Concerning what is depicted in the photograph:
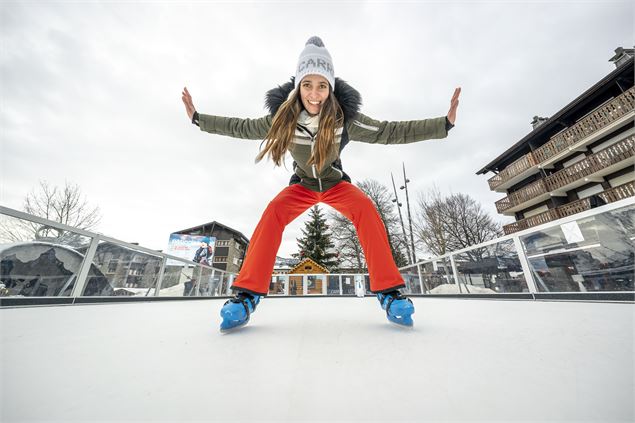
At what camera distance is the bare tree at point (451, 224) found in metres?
14.0

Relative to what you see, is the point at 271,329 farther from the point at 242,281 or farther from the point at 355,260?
the point at 355,260

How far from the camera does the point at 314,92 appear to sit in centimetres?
130

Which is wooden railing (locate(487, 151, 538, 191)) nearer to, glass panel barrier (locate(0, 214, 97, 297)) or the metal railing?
the metal railing

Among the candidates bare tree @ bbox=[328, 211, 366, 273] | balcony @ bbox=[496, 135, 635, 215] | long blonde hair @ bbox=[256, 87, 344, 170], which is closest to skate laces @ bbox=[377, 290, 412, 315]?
long blonde hair @ bbox=[256, 87, 344, 170]

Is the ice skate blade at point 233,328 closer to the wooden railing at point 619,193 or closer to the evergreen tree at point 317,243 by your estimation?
the wooden railing at point 619,193

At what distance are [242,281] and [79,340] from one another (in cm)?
50

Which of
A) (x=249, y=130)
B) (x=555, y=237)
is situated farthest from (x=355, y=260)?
(x=249, y=130)

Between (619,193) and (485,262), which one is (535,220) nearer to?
(619,193)

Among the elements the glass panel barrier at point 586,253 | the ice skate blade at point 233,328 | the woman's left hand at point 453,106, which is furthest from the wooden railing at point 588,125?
the ice skate blade at point 233,328

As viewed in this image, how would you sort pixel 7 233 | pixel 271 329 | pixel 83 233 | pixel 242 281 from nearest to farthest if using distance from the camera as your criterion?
pixel 271 329 → pixel 242 281 → pixel 7 233 → pixel 83 233

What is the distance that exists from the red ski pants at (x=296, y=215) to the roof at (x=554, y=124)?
13.3 metres

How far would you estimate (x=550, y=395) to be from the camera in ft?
1.19

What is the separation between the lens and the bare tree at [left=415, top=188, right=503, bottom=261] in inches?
551

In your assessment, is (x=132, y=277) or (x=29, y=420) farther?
(x=132, y=277)
